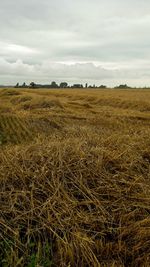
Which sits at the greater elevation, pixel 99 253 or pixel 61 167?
pixel 61 167

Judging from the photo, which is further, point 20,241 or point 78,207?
point 78,207

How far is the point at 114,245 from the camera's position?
3268 millimetres

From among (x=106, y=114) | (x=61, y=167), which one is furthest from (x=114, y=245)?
(x=106, y=114)

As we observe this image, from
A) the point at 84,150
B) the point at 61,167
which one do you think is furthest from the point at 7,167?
the point at 84,150

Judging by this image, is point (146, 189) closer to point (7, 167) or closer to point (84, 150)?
point (84, 150)

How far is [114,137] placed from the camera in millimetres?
5074

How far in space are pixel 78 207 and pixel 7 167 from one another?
98 centimetres

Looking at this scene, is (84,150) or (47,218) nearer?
(47,218)

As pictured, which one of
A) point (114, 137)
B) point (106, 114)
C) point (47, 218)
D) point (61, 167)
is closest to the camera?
point (47, 218)

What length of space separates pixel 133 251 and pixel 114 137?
82.1 inches

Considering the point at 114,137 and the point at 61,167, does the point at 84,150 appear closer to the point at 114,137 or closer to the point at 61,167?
the point at 61,167

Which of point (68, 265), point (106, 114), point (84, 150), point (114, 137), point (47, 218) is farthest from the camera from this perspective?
point (106, 114)

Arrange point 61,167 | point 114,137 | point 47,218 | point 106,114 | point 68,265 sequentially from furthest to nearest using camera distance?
point 106,114 < point 114,137 < point 61,167 < point 47,218 < point 68,265

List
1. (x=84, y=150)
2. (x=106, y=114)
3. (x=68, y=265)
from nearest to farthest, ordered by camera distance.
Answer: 1. (x=68, y=265)
2. (x=84, y=150)
3. (x=106, y=114)
